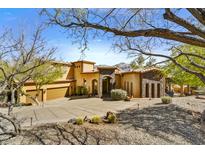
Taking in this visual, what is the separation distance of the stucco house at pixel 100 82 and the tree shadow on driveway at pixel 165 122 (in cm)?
51

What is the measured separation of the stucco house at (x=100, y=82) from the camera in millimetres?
5145

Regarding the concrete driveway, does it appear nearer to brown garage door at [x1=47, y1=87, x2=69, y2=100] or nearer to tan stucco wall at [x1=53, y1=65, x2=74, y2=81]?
brown garage door at [x1=47, y1=87, x2=69, y2=100]

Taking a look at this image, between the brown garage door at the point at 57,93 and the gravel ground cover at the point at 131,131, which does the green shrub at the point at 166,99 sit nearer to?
the gravel ground cover at the point at 131,131

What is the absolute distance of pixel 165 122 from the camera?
5.18m

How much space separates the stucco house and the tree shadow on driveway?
20.3 inches

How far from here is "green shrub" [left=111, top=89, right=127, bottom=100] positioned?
5287mm

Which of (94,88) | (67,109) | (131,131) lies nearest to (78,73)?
(94,88)

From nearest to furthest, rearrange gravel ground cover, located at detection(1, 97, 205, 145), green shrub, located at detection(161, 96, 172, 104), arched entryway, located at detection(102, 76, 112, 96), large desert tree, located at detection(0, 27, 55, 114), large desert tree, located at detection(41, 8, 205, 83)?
large desert tree, located at detection(41, 8, 205, 83) → gravel ground cover, located at detection(1, 97, 205, 145) → large desert tree, located at detection(0, 27, 55, 114) → arched entryway, located at detection(102, 76, 112, 96) → green shrub, located at detection(161, 96, 172, 104)

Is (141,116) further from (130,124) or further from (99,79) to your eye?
(99,79)

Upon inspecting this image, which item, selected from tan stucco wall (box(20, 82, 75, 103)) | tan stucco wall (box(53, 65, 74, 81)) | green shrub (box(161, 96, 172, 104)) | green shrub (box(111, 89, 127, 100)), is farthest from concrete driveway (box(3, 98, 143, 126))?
green shrub (box(161, 96, 172, 104))

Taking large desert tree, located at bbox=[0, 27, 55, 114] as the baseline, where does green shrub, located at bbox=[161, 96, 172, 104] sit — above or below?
below
